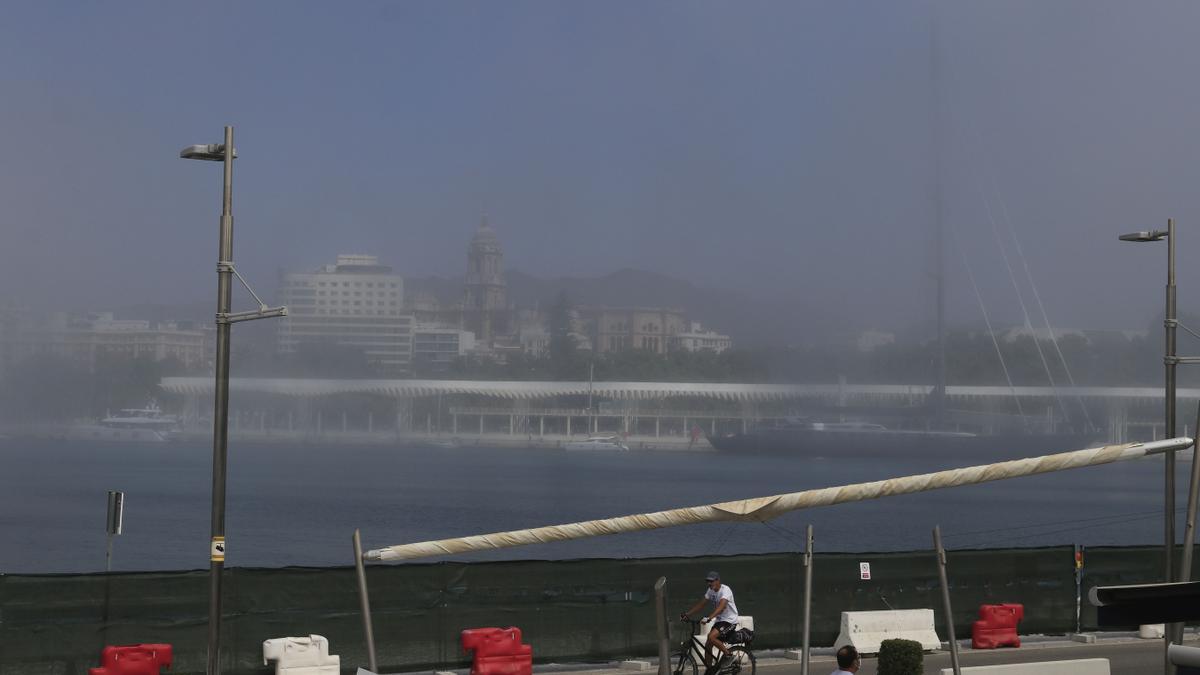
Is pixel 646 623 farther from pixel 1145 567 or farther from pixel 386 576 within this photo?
Answer: pixel 1145 567

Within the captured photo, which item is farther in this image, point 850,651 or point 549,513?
point 549,513

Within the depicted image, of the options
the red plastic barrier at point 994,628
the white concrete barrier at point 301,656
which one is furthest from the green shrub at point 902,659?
the red plastic barrier at point 994,628

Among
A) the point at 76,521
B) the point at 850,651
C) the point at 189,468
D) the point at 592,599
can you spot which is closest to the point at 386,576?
the point at 592,599

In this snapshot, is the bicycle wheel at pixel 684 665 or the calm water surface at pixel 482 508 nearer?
the bicycle wheel at pixel 684 665

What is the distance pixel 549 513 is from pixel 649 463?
8662cm

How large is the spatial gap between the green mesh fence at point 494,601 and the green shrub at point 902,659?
665 centimetres

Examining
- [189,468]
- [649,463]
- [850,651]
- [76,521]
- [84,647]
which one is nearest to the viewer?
[850,651]

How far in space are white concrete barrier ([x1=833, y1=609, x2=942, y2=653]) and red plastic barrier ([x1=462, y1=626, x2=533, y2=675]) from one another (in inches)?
221

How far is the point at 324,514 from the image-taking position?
350 ft

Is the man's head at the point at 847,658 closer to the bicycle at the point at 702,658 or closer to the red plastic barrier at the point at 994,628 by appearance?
the bicycle at the point at 702,658

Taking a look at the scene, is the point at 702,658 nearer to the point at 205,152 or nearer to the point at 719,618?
the point at 719,618

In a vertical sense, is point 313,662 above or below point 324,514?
above

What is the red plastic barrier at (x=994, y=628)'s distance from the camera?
2398 centimetres

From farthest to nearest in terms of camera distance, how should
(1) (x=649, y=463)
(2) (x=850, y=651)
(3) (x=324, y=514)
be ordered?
(1) (x=649, y=463)
(3) (x=324, y=514)
(2) (x=850, y=651)
